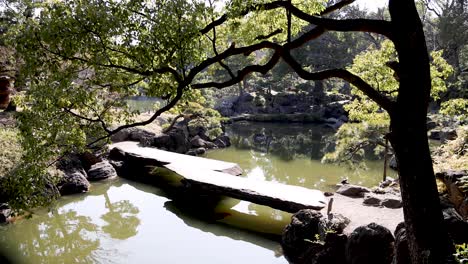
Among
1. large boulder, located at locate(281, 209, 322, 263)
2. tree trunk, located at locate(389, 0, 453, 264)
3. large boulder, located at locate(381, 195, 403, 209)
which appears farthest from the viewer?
large boulder, located at locate(381, 195, 403, 209)

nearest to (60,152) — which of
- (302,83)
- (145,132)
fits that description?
(145,132)

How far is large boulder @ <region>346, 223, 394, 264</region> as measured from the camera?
596cm

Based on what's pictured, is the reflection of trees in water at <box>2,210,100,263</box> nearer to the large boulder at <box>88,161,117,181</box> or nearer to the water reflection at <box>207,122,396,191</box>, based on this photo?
the large boulder at <box>88,161,117,181</box>

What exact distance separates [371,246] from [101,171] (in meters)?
10.7

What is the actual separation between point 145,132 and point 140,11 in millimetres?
14568

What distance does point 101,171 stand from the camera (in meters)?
13.8

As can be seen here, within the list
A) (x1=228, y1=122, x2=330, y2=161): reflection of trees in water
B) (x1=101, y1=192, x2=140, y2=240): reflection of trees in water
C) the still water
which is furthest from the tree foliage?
(x1=228, y1=122, x2=330, y2=161): reflection of trees in water

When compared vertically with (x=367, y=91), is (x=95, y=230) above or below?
below

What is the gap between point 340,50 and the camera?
32875 mm

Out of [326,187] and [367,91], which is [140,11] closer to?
[367,91]

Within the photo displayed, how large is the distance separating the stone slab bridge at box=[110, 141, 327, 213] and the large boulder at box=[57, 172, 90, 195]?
8.06 ft

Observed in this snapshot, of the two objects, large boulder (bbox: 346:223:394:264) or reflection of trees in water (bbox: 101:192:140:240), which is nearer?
large boulder (bbox: 346:223:394:264)

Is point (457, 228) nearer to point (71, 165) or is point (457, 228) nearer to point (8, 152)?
point (8, 152)

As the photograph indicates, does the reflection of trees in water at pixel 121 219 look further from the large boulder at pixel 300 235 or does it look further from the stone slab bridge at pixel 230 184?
the large boulder at pixel 300 235
